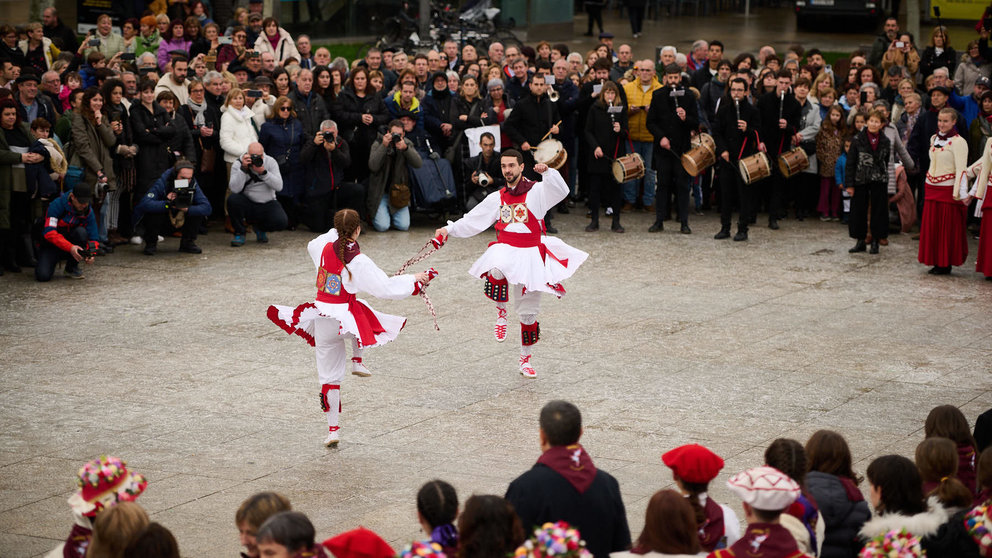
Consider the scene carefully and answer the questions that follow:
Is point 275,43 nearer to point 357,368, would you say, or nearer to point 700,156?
point 700,156

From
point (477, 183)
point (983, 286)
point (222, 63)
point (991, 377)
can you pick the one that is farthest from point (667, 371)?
point (222, 63)

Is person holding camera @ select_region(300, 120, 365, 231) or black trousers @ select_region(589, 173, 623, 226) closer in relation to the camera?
person holding camera @ select_region(300, 120, 365, 231)

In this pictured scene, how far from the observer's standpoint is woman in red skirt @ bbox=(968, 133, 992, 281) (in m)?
13.6

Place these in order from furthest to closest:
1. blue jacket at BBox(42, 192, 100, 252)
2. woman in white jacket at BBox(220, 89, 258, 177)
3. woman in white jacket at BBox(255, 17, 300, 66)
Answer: woman in white jacket at BBox(255, 17, 300, 66)
woman in white jacket at BBox(220, 89, 258, 177)
blue jacket at BBox(42, 192, 100, 252)

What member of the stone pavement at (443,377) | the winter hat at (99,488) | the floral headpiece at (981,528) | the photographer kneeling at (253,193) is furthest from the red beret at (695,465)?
the photographer kneeling at (253,193)

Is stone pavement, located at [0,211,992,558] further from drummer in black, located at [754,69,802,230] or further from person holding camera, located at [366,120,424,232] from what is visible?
drummer in black, located at [754,69,802,230]

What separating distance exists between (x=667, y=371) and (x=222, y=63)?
9.71 m

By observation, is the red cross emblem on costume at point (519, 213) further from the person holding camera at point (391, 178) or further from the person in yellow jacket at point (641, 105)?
the person in yellow jacket at point (641, 105)

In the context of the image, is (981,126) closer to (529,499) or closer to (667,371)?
(667,371)

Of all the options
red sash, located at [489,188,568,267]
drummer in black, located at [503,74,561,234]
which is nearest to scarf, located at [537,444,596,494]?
red sash, located at [489,188,568,267]

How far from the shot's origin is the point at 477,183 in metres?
16.1

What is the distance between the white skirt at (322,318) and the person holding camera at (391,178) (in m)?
6.99

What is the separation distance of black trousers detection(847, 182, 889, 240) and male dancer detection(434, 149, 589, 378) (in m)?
5.47

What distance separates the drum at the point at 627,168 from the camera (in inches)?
639
